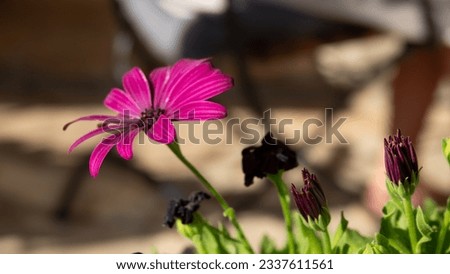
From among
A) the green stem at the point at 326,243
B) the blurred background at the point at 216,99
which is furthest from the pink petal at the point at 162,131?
the blurred background at the point at 216,99

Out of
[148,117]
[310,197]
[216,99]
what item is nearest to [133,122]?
[148,117]

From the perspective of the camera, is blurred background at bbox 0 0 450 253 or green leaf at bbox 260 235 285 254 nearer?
green leaf at bbox 260 235 285 254

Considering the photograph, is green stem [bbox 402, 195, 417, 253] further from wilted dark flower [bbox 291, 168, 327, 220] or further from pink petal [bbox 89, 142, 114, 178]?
pink petal [bbox 89, 142, 114, 178]

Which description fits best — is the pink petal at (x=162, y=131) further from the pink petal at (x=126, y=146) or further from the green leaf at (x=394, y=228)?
the green leaf at (x=394, y=228)

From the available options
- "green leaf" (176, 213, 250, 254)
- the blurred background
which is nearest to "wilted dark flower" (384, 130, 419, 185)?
"green leaf" (176, 213, 250, 254)

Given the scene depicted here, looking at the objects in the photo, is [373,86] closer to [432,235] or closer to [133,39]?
[133,39]

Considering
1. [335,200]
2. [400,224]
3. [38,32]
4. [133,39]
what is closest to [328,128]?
[335,200]

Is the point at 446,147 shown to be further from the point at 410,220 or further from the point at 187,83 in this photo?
the point at 187,83
